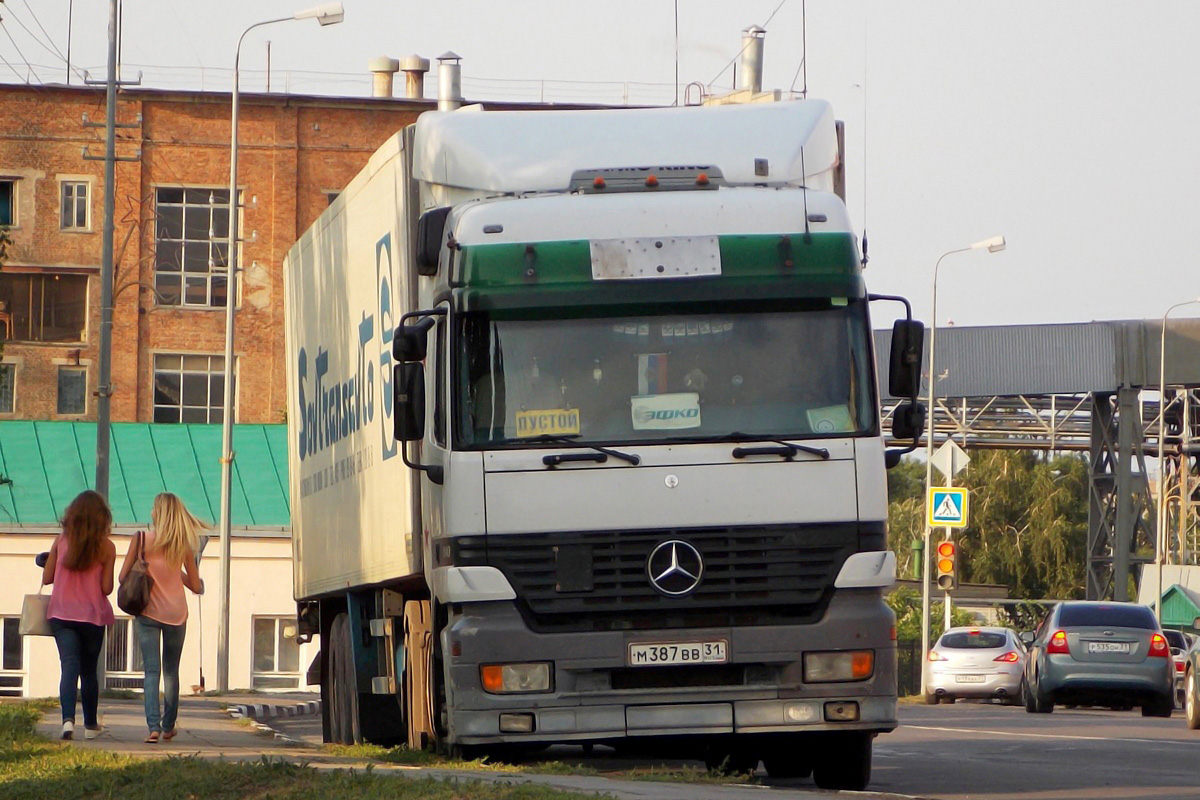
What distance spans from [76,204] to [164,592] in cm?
4381

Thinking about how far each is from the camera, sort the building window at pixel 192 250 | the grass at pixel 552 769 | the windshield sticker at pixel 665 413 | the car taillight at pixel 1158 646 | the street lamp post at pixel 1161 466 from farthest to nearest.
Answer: the building window at pixel 192 250 → the street lamp post at pixel 1161 466 → the car taillight at pixel 1158 646 → the grass at pixel 552 769 → the windshield sticker at pixel 665 413

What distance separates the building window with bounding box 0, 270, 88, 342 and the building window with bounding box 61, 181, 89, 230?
1.48m

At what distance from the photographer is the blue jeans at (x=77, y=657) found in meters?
14.3

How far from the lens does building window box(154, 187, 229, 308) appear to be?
2228 inches

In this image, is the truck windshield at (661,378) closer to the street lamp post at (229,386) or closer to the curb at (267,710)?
the curb at (267,710)

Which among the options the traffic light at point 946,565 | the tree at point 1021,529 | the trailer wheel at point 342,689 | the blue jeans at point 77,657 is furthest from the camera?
the tree at point 1021,529

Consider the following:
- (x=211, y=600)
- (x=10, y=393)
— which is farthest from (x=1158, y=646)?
(x=10, y=393)

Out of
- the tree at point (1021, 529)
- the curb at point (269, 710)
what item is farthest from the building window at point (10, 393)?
the tree at point (1021, 529)

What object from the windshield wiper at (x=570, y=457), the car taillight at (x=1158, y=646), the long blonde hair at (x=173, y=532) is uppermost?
the windshield wiper at (x=570, y=457)

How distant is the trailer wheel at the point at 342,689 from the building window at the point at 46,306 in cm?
4222

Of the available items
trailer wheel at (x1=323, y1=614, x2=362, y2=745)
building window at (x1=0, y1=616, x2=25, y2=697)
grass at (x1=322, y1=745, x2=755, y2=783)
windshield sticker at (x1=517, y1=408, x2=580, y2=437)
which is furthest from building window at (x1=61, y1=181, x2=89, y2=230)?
windshield sticker at (x1=517, y1=408, x2=580, y2=437)

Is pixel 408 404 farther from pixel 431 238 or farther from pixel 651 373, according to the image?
pixel 651 373

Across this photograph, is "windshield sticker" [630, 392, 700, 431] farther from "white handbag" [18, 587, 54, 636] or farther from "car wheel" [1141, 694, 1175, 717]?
"car wheel" [1141, 694, 1175, 717]

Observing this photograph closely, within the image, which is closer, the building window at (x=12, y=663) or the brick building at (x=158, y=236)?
the building window at (x=12, y=663)
